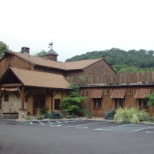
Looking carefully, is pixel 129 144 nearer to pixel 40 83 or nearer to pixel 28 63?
pixel 40 83

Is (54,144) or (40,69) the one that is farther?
(40,69)

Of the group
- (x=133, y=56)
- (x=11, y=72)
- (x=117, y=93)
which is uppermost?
(x=133, y=56)

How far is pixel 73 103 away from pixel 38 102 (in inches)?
134

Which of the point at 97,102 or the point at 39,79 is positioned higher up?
the point at 39,79

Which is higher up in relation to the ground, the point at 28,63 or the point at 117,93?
the point at 28,63

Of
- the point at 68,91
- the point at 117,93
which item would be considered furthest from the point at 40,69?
the point at 117,93

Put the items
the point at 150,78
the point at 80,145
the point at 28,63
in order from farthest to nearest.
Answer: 1. the point at 28,63
2. the point at 150,78
3. the point at 80,145

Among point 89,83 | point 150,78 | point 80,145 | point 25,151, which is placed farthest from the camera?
point 89,83

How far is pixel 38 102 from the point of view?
26.4 metres

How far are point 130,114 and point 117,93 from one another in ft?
13.8

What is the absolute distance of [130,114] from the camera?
21.3 m

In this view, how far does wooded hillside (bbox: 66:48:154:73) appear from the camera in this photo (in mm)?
61066

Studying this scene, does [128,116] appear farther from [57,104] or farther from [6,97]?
[6,97]

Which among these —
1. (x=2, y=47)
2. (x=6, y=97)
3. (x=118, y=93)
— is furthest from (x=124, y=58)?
(x=6, y=97)
